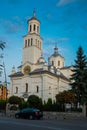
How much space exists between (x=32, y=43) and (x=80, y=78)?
42.8 metres

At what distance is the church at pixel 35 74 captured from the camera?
75312 millimetres

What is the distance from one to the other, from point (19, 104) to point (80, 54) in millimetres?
21194

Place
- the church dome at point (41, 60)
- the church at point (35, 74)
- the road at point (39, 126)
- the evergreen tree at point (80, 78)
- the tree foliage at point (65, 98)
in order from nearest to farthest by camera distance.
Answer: the road at point (39, 126) < the evergreen tree at point (80, 78) < the tree foliage at point (65, 98) < the church at point (35, 74) < the church dome at point (41, 60)

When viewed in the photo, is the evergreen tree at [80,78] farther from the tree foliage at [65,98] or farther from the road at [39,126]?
the road at [39,126]

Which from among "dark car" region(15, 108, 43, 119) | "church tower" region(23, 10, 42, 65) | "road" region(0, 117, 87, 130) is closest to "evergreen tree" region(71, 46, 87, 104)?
"dark car" region(15, 108, 43, 119)

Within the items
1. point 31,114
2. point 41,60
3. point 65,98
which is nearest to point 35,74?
point 41,60

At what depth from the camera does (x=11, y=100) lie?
2387 inches

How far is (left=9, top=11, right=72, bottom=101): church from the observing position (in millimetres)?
75312

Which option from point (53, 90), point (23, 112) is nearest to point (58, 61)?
point (53, 90)

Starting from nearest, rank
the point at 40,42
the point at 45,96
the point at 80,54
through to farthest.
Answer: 1. the point at 80,54
2. the point at 45,96
3. the point at 40,42

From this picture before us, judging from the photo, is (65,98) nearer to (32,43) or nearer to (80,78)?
(80,78)

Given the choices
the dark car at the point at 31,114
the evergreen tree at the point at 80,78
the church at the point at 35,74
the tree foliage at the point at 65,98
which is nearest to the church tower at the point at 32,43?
the church at the point at 35,74

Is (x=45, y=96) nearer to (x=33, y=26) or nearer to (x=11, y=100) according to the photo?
(x=11, y=100)

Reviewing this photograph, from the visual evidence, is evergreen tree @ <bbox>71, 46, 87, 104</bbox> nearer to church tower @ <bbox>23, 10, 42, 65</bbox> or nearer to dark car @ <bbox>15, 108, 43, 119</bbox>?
dark car @ <bbox>15, 108, 43, 119</bbox>
